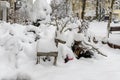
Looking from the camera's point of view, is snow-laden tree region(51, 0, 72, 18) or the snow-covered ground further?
snow-laden tree region(51, 0, 72, 18)

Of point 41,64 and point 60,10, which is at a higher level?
point 60,10

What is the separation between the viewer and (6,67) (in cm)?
779

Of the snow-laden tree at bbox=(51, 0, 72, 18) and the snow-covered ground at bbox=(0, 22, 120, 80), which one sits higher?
the snow-laden tree at bbox=(51, 0, 72, 18)

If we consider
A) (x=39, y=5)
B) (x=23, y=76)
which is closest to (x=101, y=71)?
(x=23, y=76)

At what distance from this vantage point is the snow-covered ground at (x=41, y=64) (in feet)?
24.6

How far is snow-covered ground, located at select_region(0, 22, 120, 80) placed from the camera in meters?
7.51

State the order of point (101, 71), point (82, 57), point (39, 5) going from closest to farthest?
point (101, 71), point (82, 57), point (39, 5)

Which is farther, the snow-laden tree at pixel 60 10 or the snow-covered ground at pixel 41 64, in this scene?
the snow-laden tree at pixel 60 10

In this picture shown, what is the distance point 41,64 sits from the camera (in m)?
8.30

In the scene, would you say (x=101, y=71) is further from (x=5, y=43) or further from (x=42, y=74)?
(x=5, y=43)

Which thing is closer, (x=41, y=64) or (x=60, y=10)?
(x=41, y=64)

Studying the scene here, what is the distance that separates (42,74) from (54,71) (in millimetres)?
380

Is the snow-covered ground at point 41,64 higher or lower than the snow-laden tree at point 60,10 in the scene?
lower

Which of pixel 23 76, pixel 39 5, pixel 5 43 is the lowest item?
pixel 23 76
